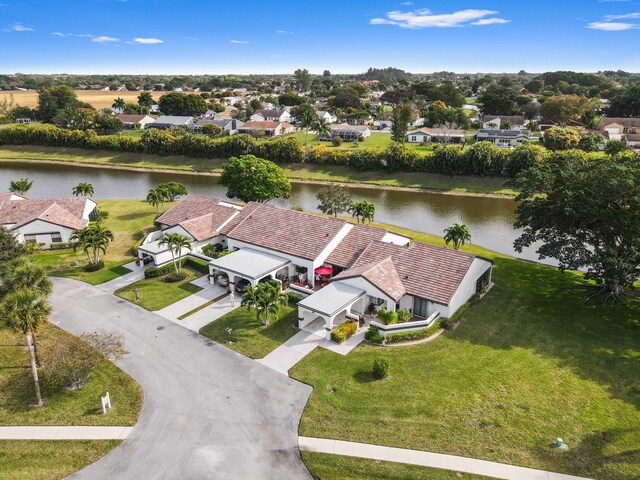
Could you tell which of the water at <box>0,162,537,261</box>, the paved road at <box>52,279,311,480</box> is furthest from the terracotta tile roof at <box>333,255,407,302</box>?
the water at <box>0,162,537,261</box>

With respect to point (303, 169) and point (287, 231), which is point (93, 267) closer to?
point (287, 231)

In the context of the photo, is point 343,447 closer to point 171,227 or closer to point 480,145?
point 171,227

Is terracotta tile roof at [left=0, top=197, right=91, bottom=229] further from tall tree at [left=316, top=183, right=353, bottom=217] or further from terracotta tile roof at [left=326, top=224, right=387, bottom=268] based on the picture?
terracotta tile roof at [left=326, top=224, right=387, bottom=268]

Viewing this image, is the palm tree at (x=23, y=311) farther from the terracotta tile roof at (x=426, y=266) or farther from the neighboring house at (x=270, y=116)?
the neighboring house at (x=270, y=116)

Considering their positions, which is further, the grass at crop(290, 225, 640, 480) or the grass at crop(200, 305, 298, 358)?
the grass at crop(200, 305, 298, 358)

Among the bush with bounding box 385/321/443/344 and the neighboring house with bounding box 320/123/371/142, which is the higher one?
the neighboring house with bounding box 320/123/371/142

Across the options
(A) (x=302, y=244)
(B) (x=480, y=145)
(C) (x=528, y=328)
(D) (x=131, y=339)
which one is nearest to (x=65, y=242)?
(D) (x=131, y=339)
